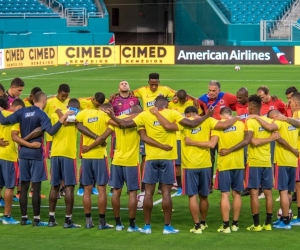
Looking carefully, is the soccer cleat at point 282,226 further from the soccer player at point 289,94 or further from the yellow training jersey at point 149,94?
the yellow training jersey at point 149,94

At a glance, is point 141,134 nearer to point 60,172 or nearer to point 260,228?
point 60,172

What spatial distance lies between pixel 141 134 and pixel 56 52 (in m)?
38.8

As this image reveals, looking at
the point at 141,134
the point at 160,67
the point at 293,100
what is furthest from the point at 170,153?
the point at 160,67

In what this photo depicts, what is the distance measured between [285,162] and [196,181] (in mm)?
1499

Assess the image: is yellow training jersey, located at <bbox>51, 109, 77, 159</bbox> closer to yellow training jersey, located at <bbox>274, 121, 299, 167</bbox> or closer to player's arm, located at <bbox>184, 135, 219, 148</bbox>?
player's arm, located at <bbox>184, 135, 219, 148</bbox>

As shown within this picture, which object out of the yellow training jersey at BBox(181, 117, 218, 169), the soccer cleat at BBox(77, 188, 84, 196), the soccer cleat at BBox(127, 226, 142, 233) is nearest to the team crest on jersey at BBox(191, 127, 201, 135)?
the yellow training jersey at BBox(181, 117, 218, 169)

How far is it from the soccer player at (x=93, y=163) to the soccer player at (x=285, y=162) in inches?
106

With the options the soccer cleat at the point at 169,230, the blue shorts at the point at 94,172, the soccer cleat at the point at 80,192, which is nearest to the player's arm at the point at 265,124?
the soccer cleat at the point at 169,230

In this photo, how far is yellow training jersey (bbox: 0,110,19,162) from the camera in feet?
45.0

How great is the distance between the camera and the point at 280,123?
13.2m

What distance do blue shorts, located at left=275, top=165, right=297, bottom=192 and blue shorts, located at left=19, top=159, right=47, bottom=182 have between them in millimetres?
3680

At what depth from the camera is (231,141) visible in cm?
1290

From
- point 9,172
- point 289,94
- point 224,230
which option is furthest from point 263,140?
point 9,172

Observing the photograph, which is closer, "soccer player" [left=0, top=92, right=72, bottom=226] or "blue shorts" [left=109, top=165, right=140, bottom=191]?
"blue shorts" [left=109, top=165, right=140, bottom=191]
